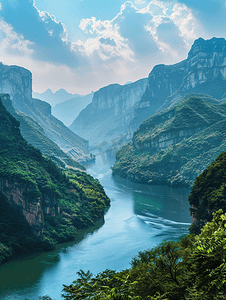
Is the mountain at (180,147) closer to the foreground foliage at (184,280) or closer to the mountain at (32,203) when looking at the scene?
the mountain at (32,203)

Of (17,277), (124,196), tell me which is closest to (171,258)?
(17,277)

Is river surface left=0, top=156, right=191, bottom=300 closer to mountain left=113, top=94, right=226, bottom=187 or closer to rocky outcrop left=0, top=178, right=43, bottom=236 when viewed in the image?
rocky outcrop left=0, top=178, right=43, bottom=236

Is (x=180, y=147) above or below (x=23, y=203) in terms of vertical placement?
above

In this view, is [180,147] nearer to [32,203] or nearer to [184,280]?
Answer: [32,203]

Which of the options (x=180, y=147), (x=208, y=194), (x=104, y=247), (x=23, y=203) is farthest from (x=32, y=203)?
(x=180, y=147)

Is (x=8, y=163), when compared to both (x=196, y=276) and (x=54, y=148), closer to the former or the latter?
(x=196, y=276)

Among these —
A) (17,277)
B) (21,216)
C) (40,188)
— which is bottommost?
(17,277)
